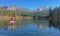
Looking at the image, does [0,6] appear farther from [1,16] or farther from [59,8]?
[59,8]

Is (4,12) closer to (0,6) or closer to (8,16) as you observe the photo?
(8,16)

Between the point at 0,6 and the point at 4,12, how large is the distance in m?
10.3

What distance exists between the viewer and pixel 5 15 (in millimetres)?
82375

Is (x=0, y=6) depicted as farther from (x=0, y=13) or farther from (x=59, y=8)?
(x=59, y=8)

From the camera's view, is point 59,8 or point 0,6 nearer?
point 59,8

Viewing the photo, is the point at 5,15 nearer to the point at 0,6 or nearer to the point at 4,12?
the point at 4,12

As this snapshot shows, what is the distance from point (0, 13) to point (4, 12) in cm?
360

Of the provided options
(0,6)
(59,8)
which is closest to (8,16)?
(0,6)

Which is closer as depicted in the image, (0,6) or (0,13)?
(0,13)

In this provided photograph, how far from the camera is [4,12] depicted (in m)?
84.1

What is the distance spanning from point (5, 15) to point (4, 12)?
8.01ft

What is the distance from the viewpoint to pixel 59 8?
7994 cm

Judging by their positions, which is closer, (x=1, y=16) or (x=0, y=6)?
(x=1, y=16)

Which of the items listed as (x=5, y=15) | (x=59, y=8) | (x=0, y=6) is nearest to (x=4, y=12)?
(x=5, y=15)
